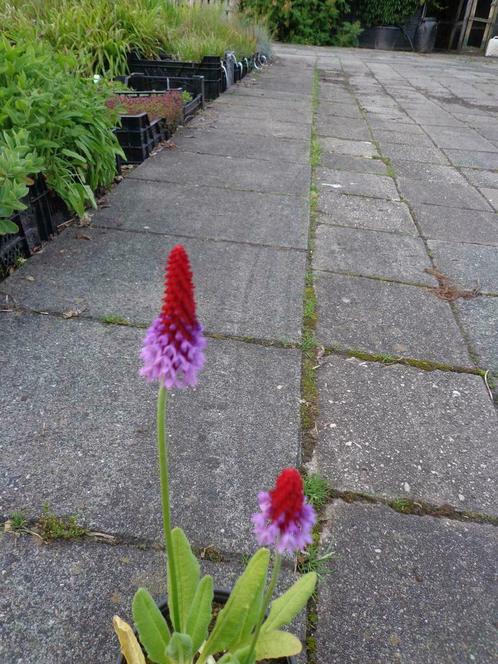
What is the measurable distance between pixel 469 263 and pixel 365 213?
100 cm

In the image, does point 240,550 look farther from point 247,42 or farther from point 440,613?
point 247,42

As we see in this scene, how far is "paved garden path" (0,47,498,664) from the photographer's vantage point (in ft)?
4.70

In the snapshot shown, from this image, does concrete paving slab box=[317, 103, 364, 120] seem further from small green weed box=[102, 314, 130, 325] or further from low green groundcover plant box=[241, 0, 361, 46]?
low green groundcover plant box=[241, 0, 361, 46]

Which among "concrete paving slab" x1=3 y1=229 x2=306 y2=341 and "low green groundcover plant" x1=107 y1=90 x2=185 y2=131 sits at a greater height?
"low green groundcover plant" x1=107 y1=90 x2=185 y2=131

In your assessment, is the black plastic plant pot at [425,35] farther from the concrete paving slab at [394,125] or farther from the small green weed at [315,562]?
the small green weed at [315,562]

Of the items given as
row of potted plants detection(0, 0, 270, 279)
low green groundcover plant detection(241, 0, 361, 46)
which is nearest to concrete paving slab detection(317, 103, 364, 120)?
row of potted plants detection(0, 0, 270, 279)

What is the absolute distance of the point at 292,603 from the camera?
1132 millimetres

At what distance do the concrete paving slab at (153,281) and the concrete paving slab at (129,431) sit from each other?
0.17m

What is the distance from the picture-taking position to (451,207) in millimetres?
4430

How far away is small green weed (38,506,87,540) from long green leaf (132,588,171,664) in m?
0.55

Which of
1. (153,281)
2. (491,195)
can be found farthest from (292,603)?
(491,195)

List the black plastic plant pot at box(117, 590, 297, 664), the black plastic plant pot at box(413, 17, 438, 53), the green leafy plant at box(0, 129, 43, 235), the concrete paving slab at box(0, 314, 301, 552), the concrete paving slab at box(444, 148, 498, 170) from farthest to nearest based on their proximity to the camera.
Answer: the black plastic plant pot at box(413, 17, 438, 53)
the concrete paving slab at box(444, 148, 498, 170)
the green leafy plant at box(0, 129, 43, 235)
the concrete paving slab at box(0, 314, 301, 552)
the black plastic plant pot at box(117, 590, 297, 664)

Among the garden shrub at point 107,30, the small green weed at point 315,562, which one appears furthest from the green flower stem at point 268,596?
the garden shrub at point 107,30

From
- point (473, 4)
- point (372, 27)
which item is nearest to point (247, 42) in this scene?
point (372, 27)
